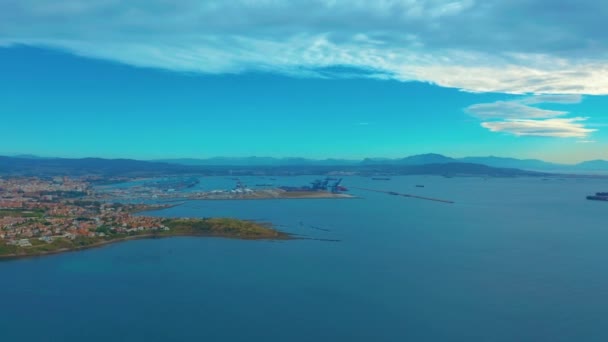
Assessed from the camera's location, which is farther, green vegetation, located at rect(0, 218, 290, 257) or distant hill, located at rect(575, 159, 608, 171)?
distant hill, located at rect(575, 159, 608, 171)

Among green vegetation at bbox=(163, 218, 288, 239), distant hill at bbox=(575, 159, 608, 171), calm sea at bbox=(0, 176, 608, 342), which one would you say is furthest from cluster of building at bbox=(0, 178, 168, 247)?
distant hill at bbox=(575, 159, 608, 171)

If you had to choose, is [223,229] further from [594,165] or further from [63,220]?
[594,165]

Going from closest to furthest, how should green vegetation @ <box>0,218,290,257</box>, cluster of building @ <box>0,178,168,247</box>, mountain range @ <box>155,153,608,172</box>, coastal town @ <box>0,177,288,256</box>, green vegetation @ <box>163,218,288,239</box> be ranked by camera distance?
green vegetation @ <box>0,218,290,257</box>
coastal town @ <box>0,177,288,256</box>
cluster of building @ <box>0,178,168,247</box>
green vegetation @ <box>163,218,288,239</box>
mountain range @ <box>155,153,608,172</box>

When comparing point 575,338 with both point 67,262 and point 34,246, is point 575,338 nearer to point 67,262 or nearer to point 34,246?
point 67,262

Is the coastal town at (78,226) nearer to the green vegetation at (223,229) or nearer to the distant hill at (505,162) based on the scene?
the green vegetation at (223,229)

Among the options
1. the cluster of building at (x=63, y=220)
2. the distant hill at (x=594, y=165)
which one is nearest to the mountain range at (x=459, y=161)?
the distant hill at (x=594, y=165)

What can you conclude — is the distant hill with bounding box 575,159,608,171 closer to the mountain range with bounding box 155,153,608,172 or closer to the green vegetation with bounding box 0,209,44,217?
the mountain range with bounding box 155,153,608,172

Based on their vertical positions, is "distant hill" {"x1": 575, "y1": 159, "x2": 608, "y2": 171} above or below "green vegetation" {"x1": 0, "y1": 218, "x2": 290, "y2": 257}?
above

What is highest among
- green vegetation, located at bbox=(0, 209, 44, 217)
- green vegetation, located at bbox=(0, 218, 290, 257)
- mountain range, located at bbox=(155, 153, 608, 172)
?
mountain range, located at bbox=(155, 153, 608, 172)

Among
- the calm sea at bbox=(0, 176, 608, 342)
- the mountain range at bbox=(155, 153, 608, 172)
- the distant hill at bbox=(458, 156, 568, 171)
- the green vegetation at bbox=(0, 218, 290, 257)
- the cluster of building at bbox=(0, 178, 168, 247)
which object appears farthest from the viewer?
the distant hill at bbox=(458, 156, 568, 171)

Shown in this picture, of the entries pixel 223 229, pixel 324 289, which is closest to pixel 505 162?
pixel 223 229
